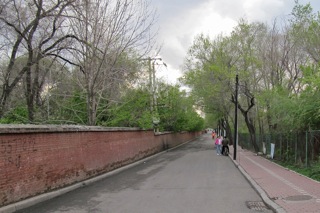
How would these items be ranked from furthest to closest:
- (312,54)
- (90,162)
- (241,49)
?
(241,49) < (312,54) < (90,162)

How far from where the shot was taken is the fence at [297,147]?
1667 centimetres

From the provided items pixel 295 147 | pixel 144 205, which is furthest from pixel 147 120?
pixel 144 205

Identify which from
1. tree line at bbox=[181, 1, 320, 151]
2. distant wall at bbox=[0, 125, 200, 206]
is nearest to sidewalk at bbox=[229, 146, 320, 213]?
distant wall at bbox=[0, 125, 200, 206]

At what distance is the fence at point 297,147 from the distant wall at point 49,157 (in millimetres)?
9353

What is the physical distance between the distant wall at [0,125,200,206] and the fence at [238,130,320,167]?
30.7ft

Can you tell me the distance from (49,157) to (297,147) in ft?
43.7

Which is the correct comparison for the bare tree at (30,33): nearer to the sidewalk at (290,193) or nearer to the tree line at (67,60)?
the tree line at (67,60)

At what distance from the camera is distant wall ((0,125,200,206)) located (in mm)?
9008

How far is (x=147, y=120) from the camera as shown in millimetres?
25734

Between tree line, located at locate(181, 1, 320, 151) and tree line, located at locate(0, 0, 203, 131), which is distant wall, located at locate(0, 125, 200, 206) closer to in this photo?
tree line, located at locate(0, 0, 203, 131)

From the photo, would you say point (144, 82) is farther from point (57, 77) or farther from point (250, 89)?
point (250, 89)

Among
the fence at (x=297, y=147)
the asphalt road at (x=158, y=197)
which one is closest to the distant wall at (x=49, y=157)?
the asphalt road at (x=158, y=197)

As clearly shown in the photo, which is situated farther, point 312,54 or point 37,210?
point 312,54

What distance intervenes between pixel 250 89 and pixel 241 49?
139 inches
